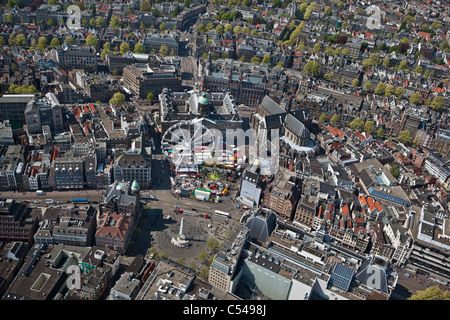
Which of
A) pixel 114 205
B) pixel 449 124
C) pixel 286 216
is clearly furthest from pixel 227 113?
pixel 449 124

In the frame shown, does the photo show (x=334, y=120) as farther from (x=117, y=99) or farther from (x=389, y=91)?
(x=117, y=99)

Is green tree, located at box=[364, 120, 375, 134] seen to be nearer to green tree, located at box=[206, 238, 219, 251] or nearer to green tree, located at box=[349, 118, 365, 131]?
green tree, located at box=[349, 118, 365, 131]

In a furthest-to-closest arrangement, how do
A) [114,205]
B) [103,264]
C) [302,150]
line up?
[302,150], [114,205], [103,264]

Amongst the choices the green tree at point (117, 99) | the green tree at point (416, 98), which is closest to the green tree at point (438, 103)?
the green tree at point (416, 98)

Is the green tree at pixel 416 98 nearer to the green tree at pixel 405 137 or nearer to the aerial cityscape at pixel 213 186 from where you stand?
the aerial cityscape at pixel 213 186

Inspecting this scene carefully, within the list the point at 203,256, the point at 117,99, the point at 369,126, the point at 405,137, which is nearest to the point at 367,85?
the point at 369,126

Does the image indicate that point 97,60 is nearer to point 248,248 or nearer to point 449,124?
point 248,248
